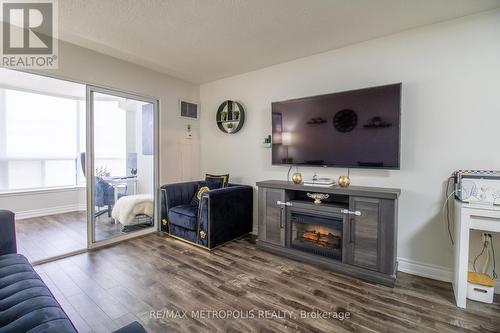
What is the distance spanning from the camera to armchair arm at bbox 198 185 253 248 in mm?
3053

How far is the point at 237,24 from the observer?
7.82ft

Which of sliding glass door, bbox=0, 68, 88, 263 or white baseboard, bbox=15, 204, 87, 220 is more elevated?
sliding glass door, bbox=0, 68, 88, 263

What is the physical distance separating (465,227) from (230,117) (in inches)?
127

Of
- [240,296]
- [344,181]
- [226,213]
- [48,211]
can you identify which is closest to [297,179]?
[344,181]

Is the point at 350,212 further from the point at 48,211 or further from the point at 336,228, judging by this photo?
the point at 48,211

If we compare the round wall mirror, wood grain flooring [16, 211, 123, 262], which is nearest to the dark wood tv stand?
the round wall mirror

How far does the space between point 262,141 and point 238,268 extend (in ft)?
6.17

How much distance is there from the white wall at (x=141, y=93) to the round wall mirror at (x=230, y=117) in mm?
626

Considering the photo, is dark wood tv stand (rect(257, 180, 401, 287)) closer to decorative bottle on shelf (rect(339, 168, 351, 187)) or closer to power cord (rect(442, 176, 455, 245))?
decorative bottle on shelf (rect(339, 168, 351, 187))

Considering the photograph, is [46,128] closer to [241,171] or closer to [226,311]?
[241,171]

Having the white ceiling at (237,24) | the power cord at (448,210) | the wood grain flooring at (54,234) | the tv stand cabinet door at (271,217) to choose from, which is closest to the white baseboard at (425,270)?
the power cord at (448,210)

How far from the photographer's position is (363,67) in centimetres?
276

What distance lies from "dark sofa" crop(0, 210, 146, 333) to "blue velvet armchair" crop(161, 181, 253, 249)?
173cm

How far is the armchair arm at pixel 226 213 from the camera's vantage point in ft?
10.0
